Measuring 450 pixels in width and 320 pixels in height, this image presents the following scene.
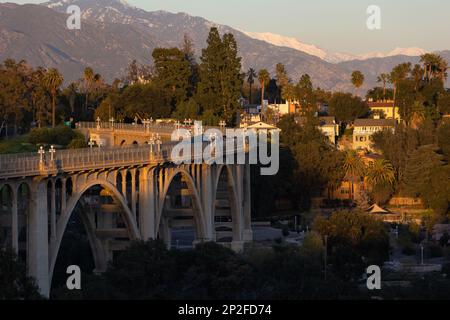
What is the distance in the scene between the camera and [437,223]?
333 ft

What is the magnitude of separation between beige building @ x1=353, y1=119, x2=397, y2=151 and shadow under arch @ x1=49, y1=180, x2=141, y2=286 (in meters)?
69.3

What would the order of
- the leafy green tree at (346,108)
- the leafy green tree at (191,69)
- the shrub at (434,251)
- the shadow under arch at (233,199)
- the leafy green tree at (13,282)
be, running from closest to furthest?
the leafy green tree at (13,282) → the shrub at (434,251) → the shadow under arch at (233,199) → the leafy green tree at (191,69) → the leafy green tree at (346,108)

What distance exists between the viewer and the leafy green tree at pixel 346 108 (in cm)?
14262

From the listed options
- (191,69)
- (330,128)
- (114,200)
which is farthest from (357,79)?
(114,200)

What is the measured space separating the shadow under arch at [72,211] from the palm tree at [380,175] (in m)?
51.9

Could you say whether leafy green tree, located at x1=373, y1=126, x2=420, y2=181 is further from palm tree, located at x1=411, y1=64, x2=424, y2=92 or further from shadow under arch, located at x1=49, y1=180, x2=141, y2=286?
shadow under arch, located at x1=49, y1=180, x2=141, y2=286

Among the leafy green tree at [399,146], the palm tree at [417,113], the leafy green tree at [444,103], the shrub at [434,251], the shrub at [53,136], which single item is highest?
the leafy green tree at [444,103]

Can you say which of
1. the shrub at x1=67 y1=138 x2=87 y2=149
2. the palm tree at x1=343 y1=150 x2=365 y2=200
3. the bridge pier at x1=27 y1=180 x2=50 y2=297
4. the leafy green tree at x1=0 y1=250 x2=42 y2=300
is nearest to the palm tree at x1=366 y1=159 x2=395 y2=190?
the palm tree at x1=343 y1=150 x2=365 y2=200

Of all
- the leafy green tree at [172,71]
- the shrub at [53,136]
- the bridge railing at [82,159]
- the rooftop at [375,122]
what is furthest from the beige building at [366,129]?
the bridge railing at [82,159]

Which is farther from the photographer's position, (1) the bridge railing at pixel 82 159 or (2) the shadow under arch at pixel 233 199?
(2) the shadow under arch at pixel 233 199

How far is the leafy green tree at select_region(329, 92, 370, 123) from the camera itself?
142625 millimetres

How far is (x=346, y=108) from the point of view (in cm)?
14250

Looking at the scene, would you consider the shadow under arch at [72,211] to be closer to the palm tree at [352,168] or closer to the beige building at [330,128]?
the palm tree at [352,168]

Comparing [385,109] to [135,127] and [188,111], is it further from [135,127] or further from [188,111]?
[135,127]
